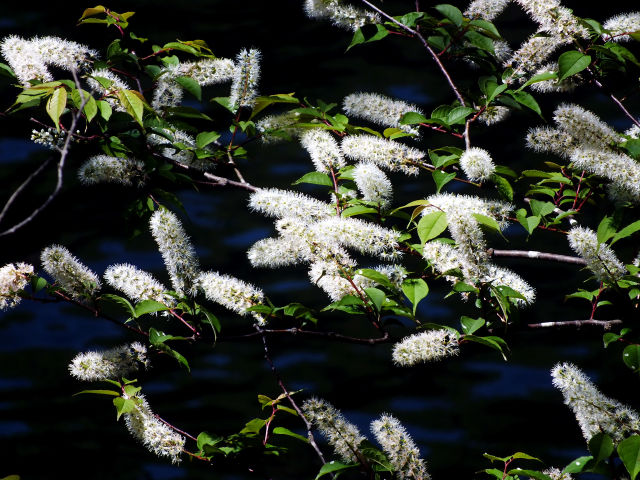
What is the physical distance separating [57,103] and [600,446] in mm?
1184

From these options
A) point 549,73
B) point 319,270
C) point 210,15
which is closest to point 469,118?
point 549,73

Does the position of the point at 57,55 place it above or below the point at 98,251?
above

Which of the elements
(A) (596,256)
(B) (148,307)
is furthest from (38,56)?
(A) (596,256)

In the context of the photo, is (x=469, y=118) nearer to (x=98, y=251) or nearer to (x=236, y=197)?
(x=236, y=197)

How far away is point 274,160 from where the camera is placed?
118 inches

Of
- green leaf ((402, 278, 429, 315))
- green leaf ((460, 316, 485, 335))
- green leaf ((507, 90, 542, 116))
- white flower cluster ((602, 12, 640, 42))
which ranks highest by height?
white flower cluster ((602, 12, 640, 42))

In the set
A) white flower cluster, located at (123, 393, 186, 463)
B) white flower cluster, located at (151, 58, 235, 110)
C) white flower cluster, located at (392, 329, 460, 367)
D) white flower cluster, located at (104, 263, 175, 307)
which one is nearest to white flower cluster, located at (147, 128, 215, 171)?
white flower cluster, located at (151, 58, 235, 110)

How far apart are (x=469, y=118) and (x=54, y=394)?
1.86 m

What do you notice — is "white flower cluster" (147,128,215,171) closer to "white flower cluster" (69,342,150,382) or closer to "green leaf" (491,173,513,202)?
"white flower cluster" (69,342,150,382)

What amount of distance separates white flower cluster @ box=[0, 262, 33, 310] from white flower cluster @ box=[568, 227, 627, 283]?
3.69ft

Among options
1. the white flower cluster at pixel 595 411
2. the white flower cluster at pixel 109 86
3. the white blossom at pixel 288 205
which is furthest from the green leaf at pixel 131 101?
the white flower cluster at pixel 595 411

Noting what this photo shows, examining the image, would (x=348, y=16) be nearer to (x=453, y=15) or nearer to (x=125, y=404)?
(x=453, y=15)

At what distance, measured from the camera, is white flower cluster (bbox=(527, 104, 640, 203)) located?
1431mm

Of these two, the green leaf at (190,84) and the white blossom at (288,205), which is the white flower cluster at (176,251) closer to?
the white blossom at (288,205)
